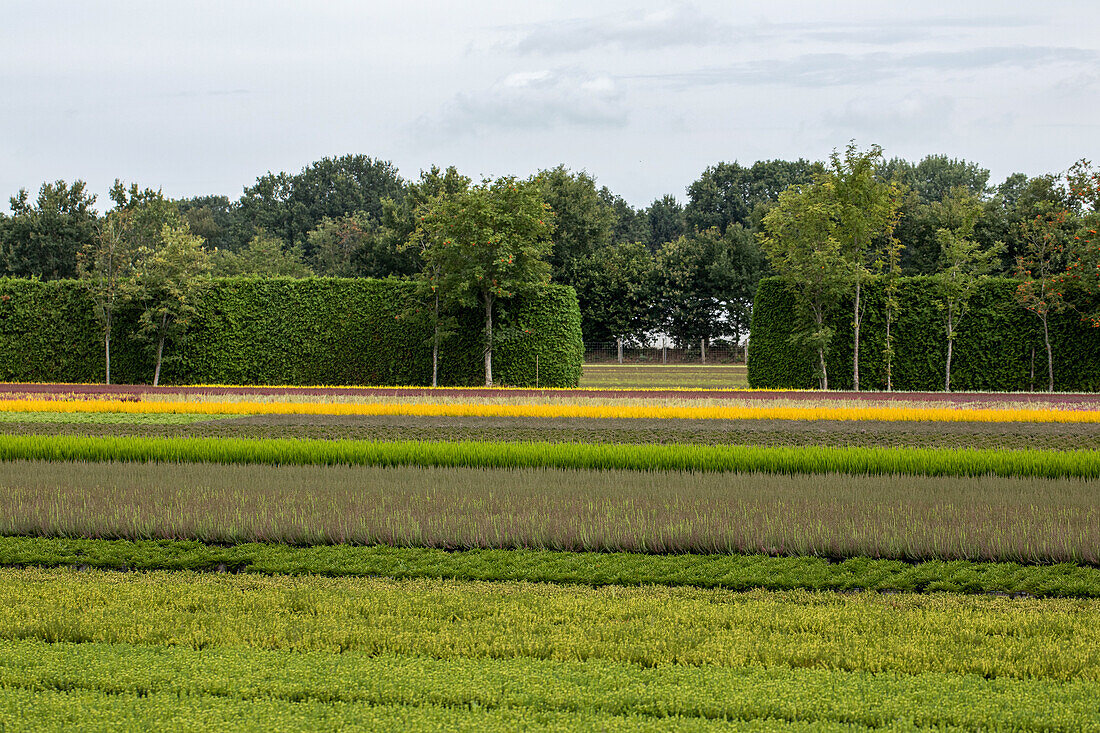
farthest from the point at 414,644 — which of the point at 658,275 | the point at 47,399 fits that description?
the point at 658,275

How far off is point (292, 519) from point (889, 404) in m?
16.3

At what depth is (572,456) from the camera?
12.5 meters

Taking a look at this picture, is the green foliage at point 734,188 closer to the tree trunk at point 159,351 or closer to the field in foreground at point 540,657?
the tree trunk at point 159,351

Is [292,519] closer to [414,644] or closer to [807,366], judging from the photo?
[414,644]

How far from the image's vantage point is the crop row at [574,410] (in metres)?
19.0

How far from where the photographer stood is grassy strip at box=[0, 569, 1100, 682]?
5.34m

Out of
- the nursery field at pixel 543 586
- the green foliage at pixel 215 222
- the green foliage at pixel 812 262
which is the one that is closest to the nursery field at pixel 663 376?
the green foliage at pixel 812 262

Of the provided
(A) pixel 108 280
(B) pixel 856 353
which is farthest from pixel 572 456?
(A) pixel 108 280

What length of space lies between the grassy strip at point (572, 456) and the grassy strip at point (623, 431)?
6.52 feet

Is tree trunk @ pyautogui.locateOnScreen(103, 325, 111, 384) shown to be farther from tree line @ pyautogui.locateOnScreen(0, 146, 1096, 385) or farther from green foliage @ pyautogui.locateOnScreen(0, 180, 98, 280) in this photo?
green foliage @ pyautogui.locateOnScreen(0, 180, 98, 280)

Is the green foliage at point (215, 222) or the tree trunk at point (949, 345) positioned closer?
the tree trunk at point (949, 345)

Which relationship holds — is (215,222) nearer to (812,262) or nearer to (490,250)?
(490,250)

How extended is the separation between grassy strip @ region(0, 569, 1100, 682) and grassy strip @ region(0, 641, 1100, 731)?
213mm

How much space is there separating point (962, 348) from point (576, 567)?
23.6 metres
